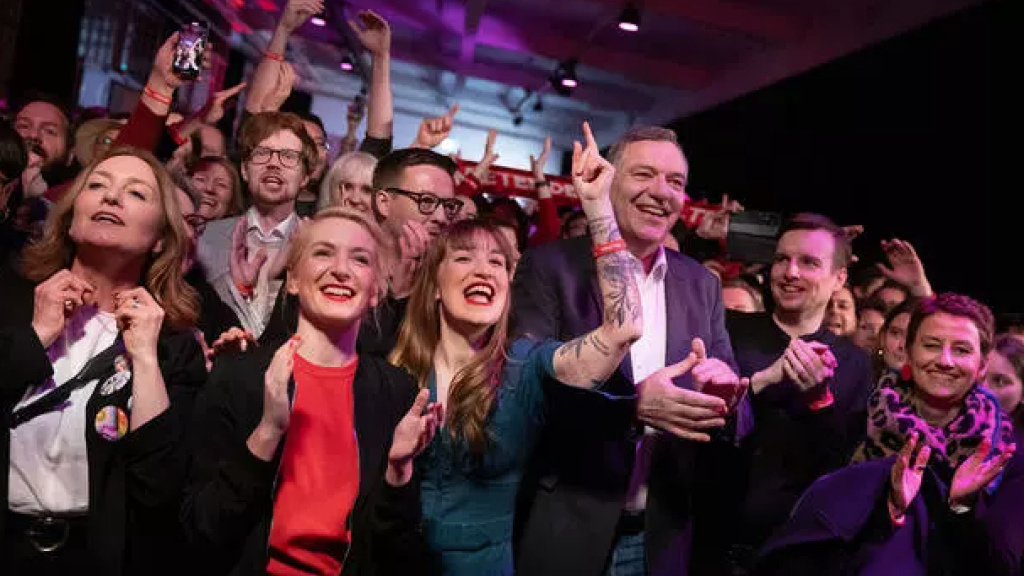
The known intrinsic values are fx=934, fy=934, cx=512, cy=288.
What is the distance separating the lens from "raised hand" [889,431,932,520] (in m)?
2.59

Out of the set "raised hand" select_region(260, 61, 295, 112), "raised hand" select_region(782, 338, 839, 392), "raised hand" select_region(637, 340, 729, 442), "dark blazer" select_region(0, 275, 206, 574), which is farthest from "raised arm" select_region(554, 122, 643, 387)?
"raised hand" select_region(260, 61, 295, 112)

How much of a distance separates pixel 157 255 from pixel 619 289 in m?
1.16

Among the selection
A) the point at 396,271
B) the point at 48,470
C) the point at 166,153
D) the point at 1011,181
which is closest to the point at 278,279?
the point at 396,271

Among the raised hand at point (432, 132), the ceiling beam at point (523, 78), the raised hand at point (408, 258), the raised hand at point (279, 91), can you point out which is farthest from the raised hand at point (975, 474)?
the ceiling beam at point (523, 78)

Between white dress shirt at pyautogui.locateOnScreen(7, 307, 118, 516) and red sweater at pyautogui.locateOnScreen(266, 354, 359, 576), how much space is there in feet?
1.40

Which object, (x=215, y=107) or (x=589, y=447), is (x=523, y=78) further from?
(x=589, y=447)

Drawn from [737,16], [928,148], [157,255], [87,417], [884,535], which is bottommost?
[884,535]

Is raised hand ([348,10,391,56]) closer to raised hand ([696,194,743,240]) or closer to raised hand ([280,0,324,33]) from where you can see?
raised hand ([280,0,324,33])

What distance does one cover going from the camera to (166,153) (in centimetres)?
364

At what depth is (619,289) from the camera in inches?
84.6

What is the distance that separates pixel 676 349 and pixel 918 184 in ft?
15.7

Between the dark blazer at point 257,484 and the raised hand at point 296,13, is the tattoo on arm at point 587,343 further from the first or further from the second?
the raised hand at point 296,13

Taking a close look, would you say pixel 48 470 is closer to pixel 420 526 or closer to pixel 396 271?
pixel 420 526

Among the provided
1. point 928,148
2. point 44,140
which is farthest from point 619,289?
point 928,148
